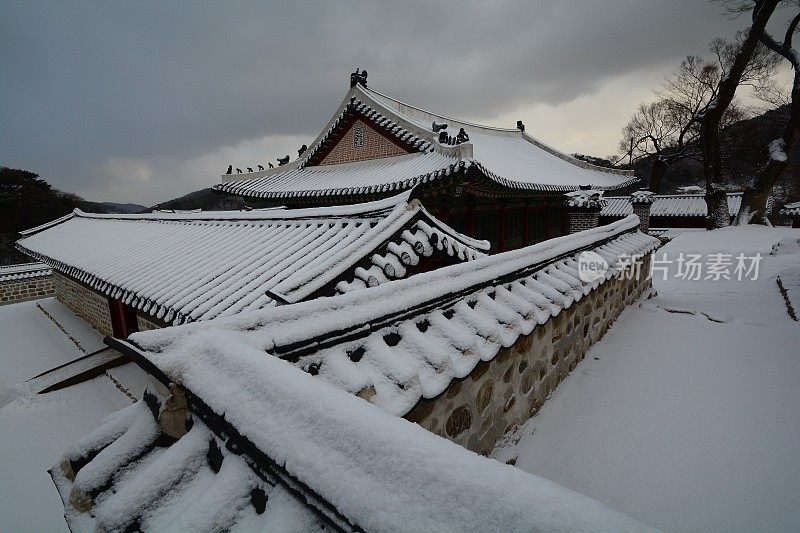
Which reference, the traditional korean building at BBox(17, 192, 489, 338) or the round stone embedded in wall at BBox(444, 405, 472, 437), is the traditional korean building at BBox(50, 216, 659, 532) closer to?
the round stone embedded in wall at BBox(444, 405, 472, 437)

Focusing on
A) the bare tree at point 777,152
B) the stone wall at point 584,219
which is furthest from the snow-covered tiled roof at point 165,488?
the bare tree at point 777,152

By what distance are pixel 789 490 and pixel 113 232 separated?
12.3 m

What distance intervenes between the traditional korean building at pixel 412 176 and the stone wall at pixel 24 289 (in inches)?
442

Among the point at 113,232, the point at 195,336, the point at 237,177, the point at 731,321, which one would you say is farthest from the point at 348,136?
the point at 195,336

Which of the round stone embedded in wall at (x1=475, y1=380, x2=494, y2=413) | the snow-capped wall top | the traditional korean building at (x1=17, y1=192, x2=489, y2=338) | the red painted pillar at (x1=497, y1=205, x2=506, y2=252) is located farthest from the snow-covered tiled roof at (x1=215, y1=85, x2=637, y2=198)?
the round stone embedded in wall at (x1=475, y1=380, x2=494, y2=413)

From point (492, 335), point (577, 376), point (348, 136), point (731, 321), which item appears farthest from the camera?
point (348, 136)

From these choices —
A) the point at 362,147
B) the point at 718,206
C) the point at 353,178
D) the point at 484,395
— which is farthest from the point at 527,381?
the point at 718,206

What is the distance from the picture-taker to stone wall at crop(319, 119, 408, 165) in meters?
10.6

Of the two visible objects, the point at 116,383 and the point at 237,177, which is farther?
the point at 237,177

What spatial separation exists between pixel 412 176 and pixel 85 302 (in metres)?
8.37

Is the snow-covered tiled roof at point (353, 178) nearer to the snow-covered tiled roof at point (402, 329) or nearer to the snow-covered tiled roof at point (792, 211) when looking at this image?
the snow-covered tiled roof at point (402, 329)

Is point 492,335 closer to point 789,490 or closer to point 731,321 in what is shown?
point 789,490

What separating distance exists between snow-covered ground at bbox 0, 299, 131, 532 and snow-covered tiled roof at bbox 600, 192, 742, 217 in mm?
30716

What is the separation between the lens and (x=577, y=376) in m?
3.19
